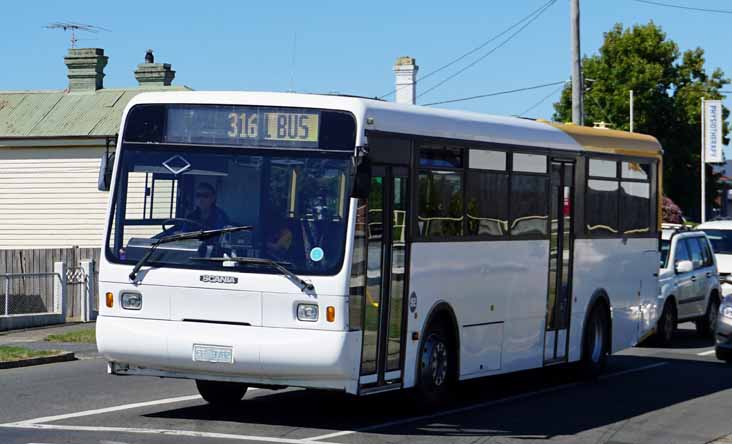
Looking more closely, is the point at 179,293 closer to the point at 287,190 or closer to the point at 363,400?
the point at 287,190

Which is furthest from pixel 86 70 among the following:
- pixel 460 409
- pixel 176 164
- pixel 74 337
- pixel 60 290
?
pixel 176 164

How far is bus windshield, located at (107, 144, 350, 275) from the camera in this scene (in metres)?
11.5

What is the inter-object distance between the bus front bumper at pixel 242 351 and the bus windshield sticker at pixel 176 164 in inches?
52.4

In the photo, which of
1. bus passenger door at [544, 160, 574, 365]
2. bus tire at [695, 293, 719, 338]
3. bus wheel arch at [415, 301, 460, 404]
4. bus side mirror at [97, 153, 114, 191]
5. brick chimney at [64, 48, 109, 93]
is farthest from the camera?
brick chimney at [64, 48, 109, 93]

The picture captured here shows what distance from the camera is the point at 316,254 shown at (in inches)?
452

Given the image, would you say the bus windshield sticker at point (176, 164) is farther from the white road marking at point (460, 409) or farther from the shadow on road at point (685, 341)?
the shadow on road at point (685, 341)

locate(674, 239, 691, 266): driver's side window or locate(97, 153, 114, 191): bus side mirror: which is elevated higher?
locate(97, 153, 114, 191): bus side mirror

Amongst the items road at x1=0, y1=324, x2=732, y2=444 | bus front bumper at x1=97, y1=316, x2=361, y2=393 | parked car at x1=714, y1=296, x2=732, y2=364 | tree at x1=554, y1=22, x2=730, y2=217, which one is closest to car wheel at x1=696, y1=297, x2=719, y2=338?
parked car at x1=714, y1=296, x2=732, y2=364

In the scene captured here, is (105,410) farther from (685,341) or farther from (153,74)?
(153,74)

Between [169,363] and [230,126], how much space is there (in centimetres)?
211

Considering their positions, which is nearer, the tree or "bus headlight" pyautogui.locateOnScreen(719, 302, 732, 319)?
"bus headlight" pyautogui.locateOnScreen(719, 302, 732, 319)

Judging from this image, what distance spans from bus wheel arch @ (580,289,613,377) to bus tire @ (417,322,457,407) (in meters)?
3.92

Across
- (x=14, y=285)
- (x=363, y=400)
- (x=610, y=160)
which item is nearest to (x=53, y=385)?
(x=363, y=400)

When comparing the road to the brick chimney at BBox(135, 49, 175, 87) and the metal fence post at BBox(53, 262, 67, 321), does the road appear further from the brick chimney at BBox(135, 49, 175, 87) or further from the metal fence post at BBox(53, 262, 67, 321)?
the brick chimney at BBox(135, 49, 175, 87)
